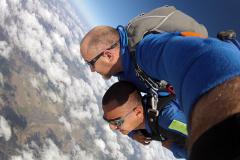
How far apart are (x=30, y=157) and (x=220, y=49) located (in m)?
196

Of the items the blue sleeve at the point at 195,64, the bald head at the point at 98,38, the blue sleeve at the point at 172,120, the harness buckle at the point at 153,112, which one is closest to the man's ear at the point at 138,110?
the harness buckle at the point at 153,112

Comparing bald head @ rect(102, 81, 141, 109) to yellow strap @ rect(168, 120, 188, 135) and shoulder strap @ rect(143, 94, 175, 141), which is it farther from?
yellow strap @ rect(168, 120, 188, 135)

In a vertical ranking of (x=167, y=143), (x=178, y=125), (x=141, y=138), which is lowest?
(x=141, y=138)

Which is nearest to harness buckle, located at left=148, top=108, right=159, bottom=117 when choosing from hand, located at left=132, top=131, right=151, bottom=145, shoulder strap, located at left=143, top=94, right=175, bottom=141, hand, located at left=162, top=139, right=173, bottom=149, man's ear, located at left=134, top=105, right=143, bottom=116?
shoulder strap, located at left=143, top=94, right=175, bottom=141

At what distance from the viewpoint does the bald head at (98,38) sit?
3.09 metres

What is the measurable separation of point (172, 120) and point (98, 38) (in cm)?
111

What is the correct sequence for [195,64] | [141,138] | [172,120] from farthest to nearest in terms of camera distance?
[141,138] < [172,120] < [195,64]

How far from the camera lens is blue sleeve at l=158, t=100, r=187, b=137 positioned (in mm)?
3244

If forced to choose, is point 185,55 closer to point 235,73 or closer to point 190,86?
point 190,86

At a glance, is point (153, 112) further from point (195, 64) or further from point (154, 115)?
point (195, 64)

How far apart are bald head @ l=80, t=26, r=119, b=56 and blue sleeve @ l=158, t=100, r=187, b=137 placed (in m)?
0.93

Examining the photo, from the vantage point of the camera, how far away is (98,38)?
3.18m

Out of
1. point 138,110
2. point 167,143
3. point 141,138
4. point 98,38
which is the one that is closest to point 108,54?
point 98,38

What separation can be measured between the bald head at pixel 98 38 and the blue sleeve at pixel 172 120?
3.07 feet
